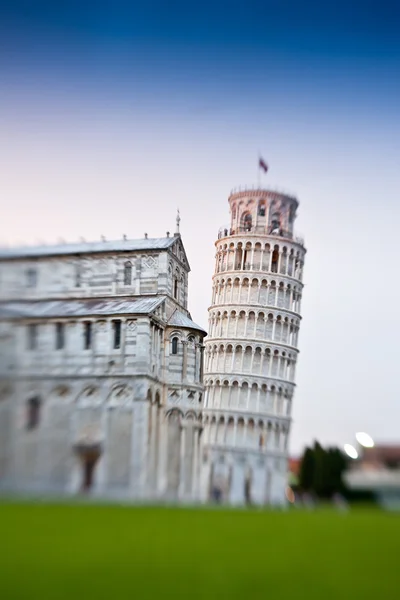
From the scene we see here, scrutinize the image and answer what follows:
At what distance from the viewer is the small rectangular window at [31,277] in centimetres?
1754

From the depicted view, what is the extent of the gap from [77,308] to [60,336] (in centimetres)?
125

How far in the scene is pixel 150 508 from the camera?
715 inches

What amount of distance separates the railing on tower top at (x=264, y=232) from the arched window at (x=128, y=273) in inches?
226

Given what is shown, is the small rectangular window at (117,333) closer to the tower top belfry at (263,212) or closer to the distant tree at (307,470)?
the tower top belfry at (263,212)

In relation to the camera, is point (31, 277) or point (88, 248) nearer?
point (31, 277)

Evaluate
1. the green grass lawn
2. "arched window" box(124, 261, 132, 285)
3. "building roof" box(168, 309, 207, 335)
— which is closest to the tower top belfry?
"building roof" box(168, 309, 207, 335)

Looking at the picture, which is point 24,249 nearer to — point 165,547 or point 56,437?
point 56,437

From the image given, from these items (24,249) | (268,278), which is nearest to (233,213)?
(268,278)

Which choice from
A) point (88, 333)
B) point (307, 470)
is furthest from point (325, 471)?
point (88, 333)

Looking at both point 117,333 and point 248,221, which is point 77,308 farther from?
point 248,221

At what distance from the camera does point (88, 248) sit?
20469 millimetres

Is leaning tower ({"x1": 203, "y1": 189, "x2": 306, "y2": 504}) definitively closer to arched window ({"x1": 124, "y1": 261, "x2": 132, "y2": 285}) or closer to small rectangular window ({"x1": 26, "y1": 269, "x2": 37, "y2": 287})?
arched window ({"x1": 124, "y1": 261, "x2": 132, "y2": 285})

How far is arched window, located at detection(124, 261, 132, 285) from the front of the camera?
21125 mm

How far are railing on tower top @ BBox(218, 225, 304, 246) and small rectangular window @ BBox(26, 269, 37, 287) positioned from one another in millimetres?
9439
